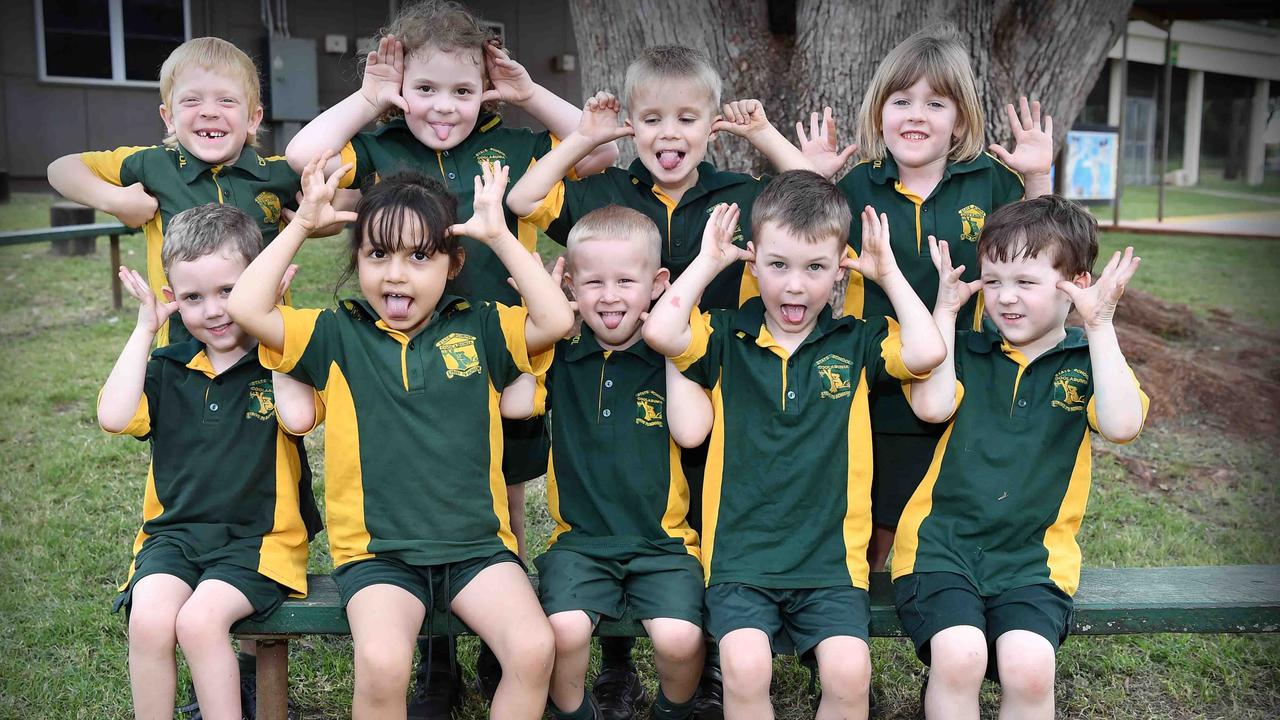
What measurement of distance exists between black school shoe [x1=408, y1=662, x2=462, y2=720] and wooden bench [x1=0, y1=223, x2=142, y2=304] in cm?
538

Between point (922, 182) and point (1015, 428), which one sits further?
point (922, 182)

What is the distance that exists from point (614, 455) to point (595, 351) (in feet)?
0.93

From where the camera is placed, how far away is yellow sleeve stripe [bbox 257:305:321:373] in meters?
2.68

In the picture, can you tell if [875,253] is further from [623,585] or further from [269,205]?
[269,205]

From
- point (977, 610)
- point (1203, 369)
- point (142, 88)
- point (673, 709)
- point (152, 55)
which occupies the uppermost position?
point (152, 55)

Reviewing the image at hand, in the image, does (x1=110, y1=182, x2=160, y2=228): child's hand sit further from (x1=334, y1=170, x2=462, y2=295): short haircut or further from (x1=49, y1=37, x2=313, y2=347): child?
(x1=334, y1=170, x2=462, y2=295): short haircut

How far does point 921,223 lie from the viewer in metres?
3.08

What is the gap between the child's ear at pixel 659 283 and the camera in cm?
293

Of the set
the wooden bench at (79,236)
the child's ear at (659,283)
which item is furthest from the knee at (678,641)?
the wooden bench at (79,236)

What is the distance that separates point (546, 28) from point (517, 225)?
1325cm

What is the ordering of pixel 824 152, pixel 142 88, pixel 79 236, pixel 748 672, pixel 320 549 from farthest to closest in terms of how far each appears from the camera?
pixel 142 88, pixel 79 236, pixel 320 549, pixel 824 152, pixel 748 672

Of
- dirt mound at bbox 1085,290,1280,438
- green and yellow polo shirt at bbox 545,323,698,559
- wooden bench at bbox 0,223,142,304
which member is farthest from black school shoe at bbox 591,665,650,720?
wooden bench at bbox 0,223,142,304

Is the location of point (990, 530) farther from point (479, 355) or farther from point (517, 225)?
point (517, 225)

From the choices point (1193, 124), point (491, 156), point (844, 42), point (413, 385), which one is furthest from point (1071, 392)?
point (1193, 124)
